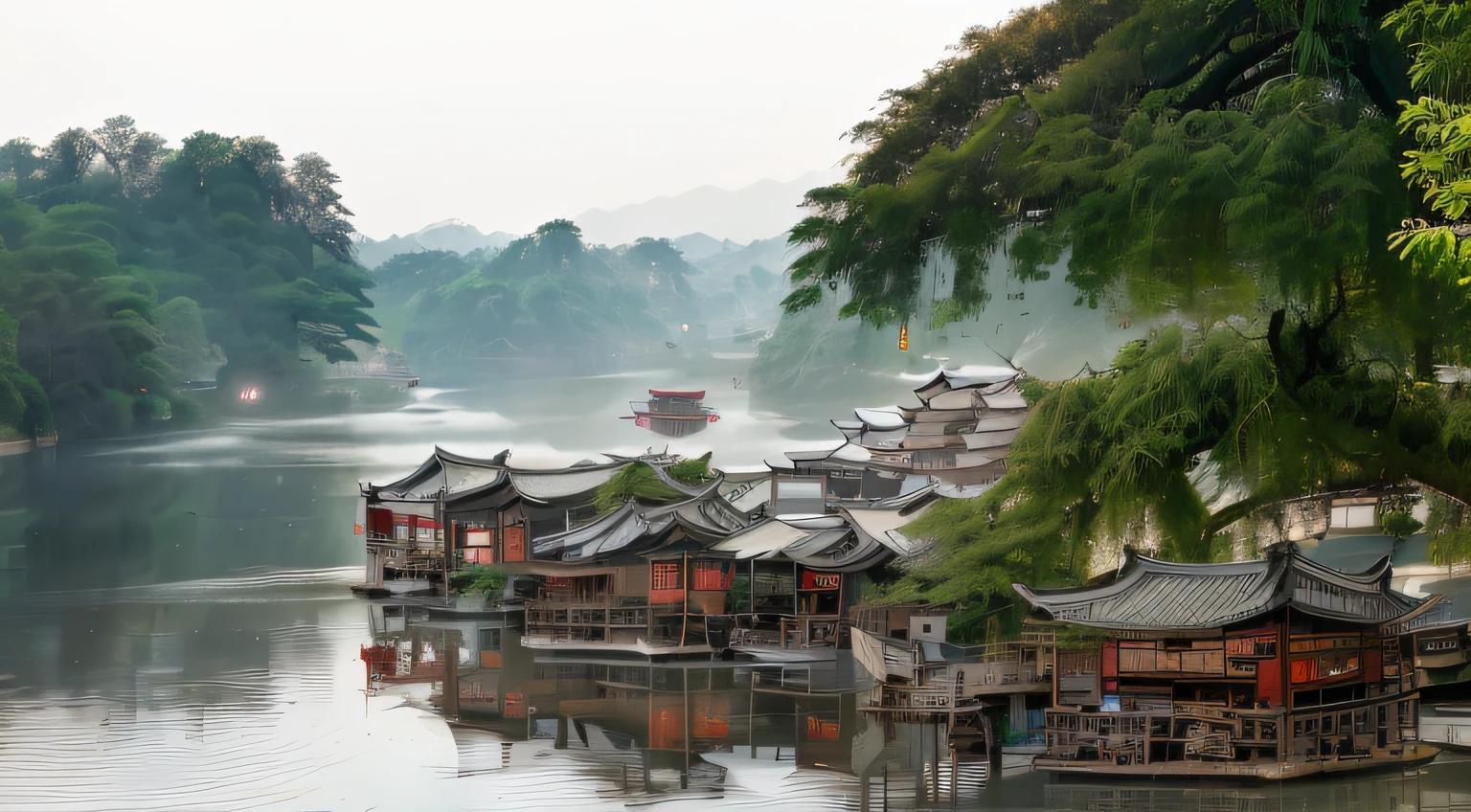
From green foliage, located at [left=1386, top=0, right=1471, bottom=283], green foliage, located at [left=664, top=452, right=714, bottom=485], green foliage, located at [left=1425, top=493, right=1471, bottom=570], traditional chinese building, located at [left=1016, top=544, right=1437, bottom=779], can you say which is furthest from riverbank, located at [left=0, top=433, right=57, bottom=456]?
green foliage, located at [left=1386, top=0, right=1471, bottom=283]

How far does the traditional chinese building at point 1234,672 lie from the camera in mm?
8984

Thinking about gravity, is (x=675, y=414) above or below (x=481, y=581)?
above

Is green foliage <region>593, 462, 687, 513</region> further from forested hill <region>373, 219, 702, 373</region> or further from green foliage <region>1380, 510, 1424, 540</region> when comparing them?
forested hill <region>373, 219, 702, 373</region>

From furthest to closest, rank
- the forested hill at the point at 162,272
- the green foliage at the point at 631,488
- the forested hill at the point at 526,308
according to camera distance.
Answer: the forested hill at the point at 526,308
the forested hill at the point at 162,272
the green foliage at the point at 631,488

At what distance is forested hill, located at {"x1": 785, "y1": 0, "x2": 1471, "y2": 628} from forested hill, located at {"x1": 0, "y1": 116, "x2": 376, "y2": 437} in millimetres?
40063

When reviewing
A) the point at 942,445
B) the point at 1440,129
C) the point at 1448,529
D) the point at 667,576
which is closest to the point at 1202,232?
the point at 1440,129

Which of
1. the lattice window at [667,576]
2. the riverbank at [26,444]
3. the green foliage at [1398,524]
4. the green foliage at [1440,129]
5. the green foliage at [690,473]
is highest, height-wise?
the green foliage at [1440,129]

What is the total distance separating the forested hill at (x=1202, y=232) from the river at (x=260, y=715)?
2.74m

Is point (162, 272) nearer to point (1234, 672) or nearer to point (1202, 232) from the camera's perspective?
point (1234, 672)

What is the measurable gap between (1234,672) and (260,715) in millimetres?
9367

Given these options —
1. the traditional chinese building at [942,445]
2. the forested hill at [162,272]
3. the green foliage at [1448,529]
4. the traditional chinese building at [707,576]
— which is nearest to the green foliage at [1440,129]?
the green foliage at [1448,529]

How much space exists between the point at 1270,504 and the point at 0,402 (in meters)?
39.3

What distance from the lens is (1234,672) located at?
30.3 feet

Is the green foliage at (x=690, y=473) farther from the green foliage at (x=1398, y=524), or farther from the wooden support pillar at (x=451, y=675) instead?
the green foliage at (x=1398, y=524)
